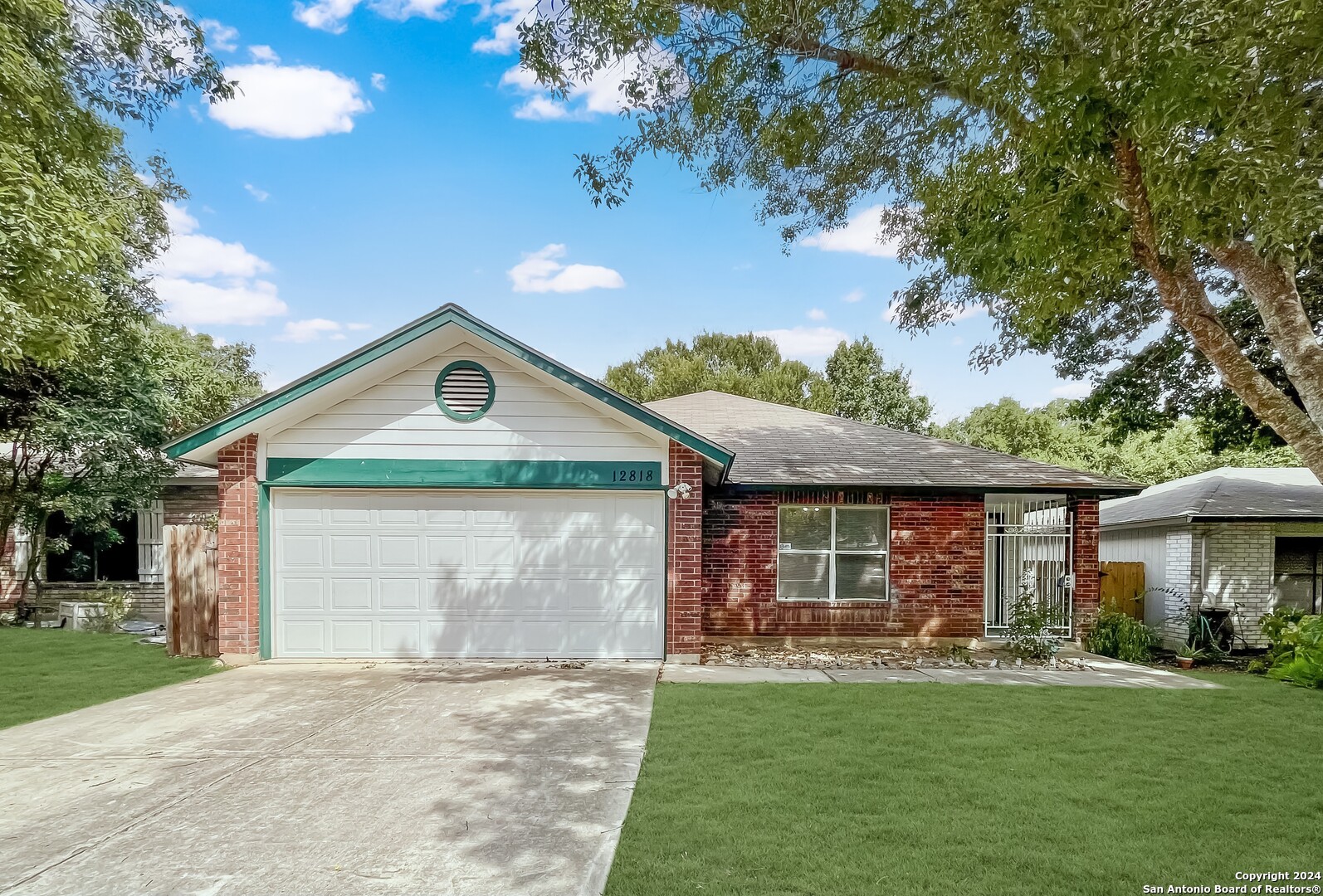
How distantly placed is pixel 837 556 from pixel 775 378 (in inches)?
1014

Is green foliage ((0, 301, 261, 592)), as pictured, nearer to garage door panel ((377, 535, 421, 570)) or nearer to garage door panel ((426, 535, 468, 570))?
garage door panel ((377, 535, 421, 570))

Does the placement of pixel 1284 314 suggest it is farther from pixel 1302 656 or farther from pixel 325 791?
pixel 325 791

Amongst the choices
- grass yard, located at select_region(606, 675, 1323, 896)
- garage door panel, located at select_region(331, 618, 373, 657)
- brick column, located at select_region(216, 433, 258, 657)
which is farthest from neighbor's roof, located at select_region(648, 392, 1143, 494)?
brick column, located at select_region(216, 433, 258, 657)

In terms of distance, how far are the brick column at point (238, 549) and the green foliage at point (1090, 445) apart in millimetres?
28124

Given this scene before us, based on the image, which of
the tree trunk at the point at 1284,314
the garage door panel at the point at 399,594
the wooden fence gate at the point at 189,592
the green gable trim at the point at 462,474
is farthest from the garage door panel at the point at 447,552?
the tree trunk at the point at 1284,314

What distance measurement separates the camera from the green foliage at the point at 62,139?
7.17 m

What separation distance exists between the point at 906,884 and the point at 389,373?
850 cm

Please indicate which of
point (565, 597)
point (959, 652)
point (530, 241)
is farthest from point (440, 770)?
point (530, 241)

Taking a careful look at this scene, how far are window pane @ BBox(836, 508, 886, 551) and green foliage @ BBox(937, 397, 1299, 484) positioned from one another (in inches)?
780

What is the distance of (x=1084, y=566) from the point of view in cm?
1167

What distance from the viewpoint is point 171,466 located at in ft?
47.9

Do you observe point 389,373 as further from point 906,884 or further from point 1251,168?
point 1251,168

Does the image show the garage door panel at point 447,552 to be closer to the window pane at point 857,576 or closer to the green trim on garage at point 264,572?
the green trim on garage at point 264,572

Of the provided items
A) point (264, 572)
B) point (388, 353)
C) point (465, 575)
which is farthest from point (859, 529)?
point (264, 572)
